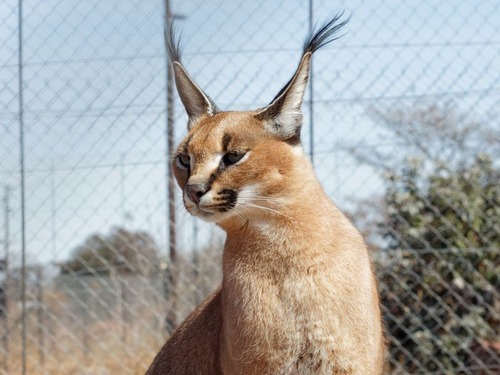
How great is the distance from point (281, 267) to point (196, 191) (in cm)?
49

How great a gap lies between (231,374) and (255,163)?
89 cm

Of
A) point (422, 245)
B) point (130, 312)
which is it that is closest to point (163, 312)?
point (130, 312)

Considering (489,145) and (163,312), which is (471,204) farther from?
(163,312)

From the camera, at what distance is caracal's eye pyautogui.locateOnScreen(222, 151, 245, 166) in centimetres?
360

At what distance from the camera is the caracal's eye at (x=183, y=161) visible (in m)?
3.78

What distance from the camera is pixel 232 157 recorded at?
361 centimetres

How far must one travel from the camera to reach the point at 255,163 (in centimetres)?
359

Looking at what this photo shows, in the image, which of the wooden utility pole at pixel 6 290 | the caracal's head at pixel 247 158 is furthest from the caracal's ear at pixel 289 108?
the wooden utility pole at pixel 6 290

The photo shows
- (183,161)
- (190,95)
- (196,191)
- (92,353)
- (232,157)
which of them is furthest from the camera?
(92,353)

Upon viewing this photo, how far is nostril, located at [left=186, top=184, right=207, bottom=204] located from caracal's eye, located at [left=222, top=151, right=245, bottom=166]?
0.17 m

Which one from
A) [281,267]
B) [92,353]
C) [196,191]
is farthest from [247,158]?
[92,353]

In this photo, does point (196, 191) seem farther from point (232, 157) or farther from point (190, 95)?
point (190, 95)

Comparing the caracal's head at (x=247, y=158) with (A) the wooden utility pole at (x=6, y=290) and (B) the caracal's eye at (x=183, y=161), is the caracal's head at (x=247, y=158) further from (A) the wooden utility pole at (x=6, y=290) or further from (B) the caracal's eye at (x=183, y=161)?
(A) the wooden utility pole at (x=6, y=290)

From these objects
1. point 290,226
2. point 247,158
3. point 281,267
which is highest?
point 247,158
